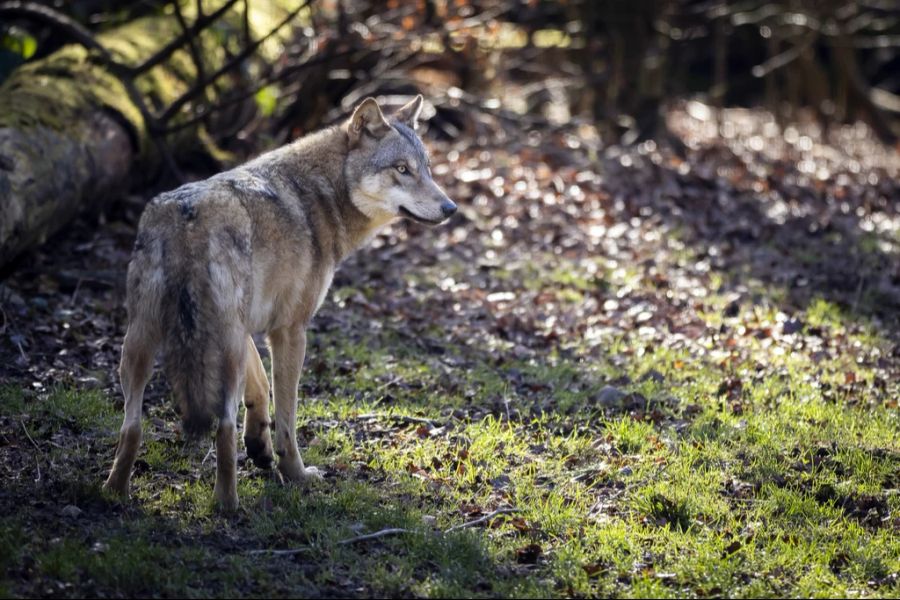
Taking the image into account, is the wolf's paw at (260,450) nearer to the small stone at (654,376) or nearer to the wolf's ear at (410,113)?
the wolf's ear at (410,113)

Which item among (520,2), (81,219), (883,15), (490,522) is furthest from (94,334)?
(883,15)

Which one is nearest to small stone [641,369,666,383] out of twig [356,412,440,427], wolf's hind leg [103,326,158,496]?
twig [356,412,440,427]

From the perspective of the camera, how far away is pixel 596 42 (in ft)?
48.4

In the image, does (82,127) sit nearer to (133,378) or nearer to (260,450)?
(260,450)

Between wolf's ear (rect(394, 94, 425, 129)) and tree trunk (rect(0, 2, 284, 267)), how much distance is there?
298 cm

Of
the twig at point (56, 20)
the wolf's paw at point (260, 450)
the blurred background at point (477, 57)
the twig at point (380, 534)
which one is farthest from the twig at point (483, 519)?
the twig at point (56, 20)

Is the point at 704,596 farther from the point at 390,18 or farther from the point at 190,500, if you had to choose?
the point at 390,18

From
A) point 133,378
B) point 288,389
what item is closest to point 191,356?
point 133,378

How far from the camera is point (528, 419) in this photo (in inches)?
257

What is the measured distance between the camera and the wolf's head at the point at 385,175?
595 centimetres

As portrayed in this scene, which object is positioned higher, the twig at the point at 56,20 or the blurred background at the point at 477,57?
the twig at the point at 56,20

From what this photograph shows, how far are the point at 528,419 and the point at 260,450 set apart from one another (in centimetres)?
188

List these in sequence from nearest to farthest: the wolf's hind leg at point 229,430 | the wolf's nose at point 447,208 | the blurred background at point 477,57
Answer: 1. the wolf's hind leg at point 229,430
2. the wolf's nose at point 447,208
3. the blurred background at point 477,57

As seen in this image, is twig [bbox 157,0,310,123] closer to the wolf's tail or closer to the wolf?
the wolf
